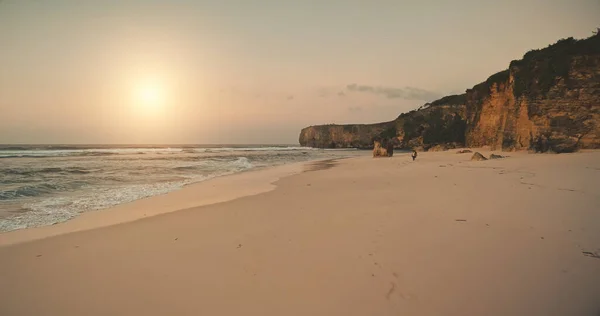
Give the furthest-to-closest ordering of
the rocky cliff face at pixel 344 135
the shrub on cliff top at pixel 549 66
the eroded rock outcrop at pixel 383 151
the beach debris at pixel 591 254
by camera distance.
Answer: the rocky cliff face at pixel 344 135 < the eroded rock outcrop at pixel 383 151 < the shrub on cliff top at pixel 549 66 < the beach debris at pixel 591 254

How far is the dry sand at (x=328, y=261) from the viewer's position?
8.96 feet

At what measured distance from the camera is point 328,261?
361 centimetres

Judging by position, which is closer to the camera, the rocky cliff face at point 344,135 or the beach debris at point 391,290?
the beach debris at point 391,290

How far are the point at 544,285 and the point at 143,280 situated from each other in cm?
441

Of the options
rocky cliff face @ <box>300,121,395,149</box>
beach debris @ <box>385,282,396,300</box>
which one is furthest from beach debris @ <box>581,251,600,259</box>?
rocky cliff face @ <box>300,121,395,149</box>

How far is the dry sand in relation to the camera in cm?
273

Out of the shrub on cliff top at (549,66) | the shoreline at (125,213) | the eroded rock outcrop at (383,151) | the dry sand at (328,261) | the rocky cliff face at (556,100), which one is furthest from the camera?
the eroded rock outcrop at (383,151)

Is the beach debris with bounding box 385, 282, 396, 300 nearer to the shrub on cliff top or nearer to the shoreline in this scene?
the shoreline

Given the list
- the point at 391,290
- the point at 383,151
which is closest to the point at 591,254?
the point at 391,290

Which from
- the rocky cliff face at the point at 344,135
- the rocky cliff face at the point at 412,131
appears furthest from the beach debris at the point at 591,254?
the rocky cliff face at the point at 344,135

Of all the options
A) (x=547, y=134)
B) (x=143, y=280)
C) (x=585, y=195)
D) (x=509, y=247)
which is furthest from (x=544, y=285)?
(x=547, y=134)

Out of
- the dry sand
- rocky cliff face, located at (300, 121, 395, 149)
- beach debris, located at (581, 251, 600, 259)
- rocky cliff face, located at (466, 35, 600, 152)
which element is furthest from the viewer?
rocky cliff face, located at (300, 121, 395, 149)

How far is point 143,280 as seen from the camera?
3.32 metres

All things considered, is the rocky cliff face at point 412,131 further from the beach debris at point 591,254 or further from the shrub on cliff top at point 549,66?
the beach debris at point 591,254
